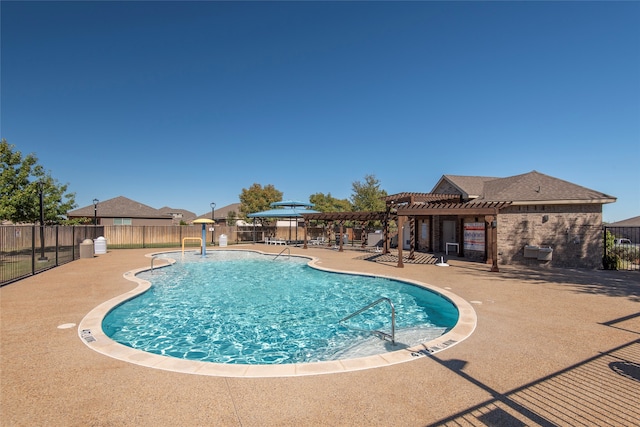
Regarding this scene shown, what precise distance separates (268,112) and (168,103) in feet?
23.3

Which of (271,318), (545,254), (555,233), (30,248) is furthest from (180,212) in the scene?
(555,233)

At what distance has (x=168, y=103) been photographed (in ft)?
69.1

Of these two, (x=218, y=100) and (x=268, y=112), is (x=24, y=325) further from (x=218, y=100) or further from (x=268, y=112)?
(x=268, y=112)

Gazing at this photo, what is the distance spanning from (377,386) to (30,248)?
699 inches

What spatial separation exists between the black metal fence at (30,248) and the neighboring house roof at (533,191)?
1974 centimetres

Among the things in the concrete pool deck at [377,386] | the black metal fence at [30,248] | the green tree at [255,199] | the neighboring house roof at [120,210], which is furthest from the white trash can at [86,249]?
the green tree at [255,199]

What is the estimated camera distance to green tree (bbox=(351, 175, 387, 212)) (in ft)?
130

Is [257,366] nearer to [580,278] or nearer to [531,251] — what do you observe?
[580,278]

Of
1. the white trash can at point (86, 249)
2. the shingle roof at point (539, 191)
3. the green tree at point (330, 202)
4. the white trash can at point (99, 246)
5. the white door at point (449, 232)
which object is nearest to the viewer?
the shingle roof at point (539, 191)

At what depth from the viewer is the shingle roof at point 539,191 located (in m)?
13.6

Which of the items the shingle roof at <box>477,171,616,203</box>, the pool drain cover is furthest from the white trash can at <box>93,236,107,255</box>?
the pool drain cover

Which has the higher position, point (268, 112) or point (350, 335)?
point (268, 112)

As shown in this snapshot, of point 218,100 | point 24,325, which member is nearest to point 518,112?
point 218,100

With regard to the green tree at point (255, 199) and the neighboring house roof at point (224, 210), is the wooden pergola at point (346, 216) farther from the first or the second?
the neighboring house roof at point (224, 210)
